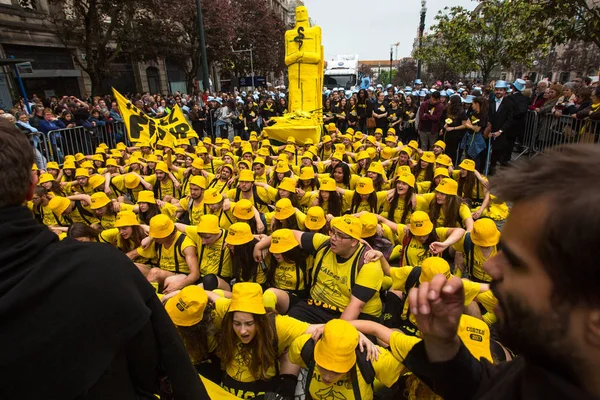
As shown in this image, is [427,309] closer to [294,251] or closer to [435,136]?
[294,251]

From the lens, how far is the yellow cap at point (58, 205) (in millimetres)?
5625

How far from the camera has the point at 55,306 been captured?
1008 mm

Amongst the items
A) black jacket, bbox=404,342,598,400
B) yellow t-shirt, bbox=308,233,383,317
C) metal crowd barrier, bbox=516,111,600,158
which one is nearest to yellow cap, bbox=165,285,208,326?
yellow t-shirt, bbox=308,233,383,317

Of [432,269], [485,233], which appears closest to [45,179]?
[432,269]

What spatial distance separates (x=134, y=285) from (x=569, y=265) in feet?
3.74

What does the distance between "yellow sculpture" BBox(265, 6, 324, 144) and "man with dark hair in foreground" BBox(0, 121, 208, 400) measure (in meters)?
10.5

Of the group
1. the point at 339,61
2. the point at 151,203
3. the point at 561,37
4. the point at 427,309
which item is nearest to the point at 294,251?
the point at 151,203

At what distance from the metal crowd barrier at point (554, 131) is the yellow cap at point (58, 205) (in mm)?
7862

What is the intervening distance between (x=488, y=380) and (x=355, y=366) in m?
1.74

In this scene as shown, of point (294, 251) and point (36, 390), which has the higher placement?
point (36, 390)

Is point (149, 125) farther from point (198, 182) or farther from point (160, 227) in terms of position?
point (160, 227)

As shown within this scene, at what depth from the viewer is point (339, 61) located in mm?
26016

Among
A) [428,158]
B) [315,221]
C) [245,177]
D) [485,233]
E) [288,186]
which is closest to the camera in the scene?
[485,233]

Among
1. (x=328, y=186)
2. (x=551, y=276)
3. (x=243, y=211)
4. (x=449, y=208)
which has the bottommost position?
(x=449, y=208)
